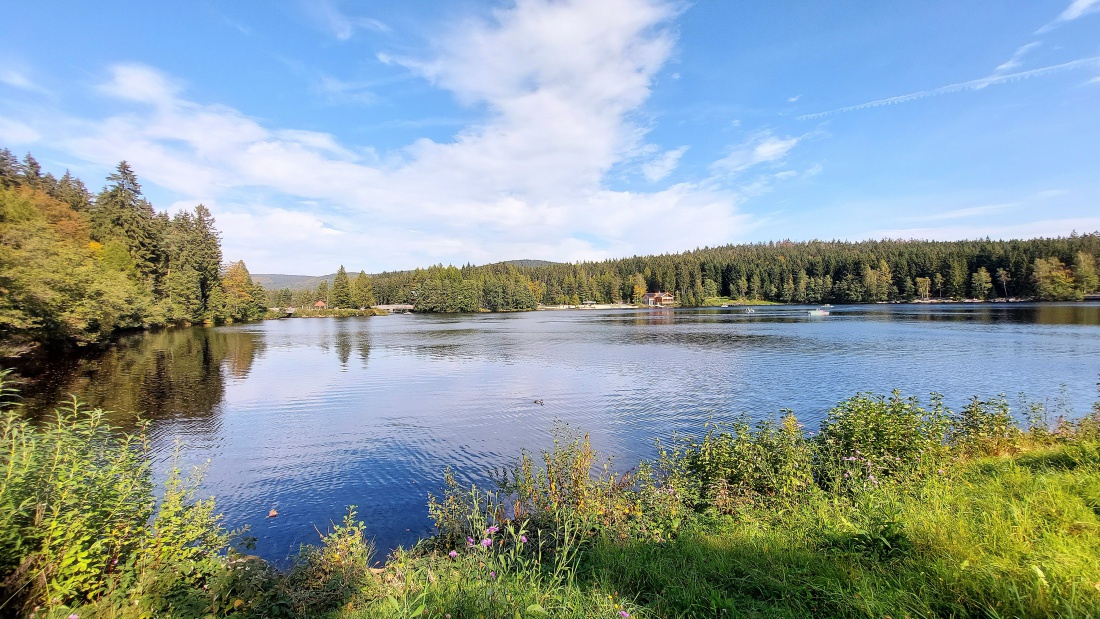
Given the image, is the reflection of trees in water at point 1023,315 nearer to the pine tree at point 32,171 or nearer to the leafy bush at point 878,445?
the leafy bush at point 878,445

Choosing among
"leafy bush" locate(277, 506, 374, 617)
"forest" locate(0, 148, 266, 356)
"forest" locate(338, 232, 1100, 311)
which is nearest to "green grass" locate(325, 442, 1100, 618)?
"leafy bush" locate(277, 506, 374, 617)

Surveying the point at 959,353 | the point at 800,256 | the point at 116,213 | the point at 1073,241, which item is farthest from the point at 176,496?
the point at 800,256

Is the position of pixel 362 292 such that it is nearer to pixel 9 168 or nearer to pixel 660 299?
pixel 9 168

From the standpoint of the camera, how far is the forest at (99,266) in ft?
90.9

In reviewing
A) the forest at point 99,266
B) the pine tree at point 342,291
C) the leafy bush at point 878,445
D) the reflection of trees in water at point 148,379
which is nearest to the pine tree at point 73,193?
the forest at point 99,266

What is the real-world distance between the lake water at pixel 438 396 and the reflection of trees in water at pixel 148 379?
150 millimetres

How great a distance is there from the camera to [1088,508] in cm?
487

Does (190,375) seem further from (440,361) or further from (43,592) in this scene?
(43,592)

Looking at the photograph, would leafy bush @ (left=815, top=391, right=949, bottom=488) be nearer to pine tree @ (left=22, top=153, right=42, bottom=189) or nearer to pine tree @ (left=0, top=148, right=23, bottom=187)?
pine tree @ (left=0, top=148, right=23, bottom=187)

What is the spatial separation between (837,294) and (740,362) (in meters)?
143

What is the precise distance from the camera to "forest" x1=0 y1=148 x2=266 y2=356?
90.9ft

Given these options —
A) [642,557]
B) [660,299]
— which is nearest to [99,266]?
[642,557]

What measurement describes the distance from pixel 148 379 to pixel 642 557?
31886 millimetres

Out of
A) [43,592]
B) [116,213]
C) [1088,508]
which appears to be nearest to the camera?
[43,592]
